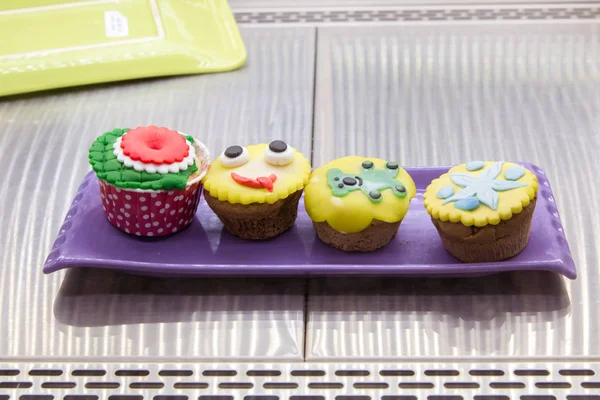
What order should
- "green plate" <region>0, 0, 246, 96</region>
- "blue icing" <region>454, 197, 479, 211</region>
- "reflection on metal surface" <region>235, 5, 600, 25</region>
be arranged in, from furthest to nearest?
"reflection on metal surface" <region>235, 5, 600, 25</region>, "green plate" <region>0, 0, 246, 96</region>, "blue icing" <region>454, 197, 479, 211</region>

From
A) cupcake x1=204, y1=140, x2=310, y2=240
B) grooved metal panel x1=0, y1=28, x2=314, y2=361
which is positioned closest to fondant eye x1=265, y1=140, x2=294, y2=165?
cupcake x1=204, y1=140, x2=310, y2=240

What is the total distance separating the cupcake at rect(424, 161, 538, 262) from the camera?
4.23 feet

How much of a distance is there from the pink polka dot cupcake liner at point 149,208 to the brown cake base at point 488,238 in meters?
0.47

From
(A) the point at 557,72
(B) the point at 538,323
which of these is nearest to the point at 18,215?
(B) the point at 538,323

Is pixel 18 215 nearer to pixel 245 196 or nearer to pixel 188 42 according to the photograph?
pixel 245 196

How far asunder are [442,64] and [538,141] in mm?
425

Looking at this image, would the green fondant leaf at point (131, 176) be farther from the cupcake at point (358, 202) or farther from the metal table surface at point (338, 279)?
the cupcake at point (358, 202)

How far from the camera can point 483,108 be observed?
1.95m

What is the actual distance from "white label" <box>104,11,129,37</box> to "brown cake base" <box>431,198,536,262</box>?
3.86 ft

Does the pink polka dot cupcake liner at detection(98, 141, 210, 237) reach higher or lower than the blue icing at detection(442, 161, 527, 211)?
lower

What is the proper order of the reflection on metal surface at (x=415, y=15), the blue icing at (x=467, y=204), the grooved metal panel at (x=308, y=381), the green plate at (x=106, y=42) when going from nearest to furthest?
1. the grooved metal panel at (x=308, y=381)
2. the blue icing at (x=467, y=204)
3. the green plate at (x=106, y=42)
4. the reflection on metal surface at (x=415, y=15)

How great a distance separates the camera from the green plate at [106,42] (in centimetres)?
201

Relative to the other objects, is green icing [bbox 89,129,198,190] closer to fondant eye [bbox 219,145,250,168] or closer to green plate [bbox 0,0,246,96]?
fondant eye [bbox 219,145,250,168]

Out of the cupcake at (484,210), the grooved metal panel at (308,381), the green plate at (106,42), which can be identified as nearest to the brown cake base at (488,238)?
the cupcake at (484,210)
